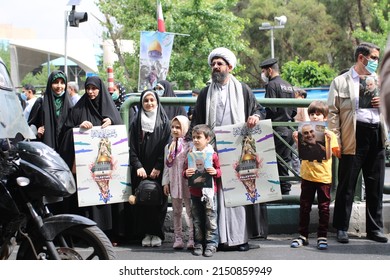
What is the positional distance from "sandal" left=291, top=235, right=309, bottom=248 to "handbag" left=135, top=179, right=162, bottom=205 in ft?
3.90

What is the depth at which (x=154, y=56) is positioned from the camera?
56.0 ft

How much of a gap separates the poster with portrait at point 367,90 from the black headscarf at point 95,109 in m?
2.09

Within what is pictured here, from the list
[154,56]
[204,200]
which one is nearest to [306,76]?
[154,56]

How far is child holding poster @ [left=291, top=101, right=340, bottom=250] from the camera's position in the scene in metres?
7.37

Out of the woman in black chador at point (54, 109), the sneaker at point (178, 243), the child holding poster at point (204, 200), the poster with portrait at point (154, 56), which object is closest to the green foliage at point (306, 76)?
the poster with portrait at point (154, 56)

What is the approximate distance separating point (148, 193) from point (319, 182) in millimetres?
1426

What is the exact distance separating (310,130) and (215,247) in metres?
1.23

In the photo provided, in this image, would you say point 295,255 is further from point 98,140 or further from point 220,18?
point 220,18

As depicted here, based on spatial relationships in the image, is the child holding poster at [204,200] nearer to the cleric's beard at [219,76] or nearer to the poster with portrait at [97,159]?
the cleric's beard at [219,76]

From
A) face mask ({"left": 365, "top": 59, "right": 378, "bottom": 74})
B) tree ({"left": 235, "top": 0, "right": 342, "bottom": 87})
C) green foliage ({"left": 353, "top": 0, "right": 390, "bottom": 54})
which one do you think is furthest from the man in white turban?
tree ({"left": 235, "top": 0, "right": 342, "bottom": 87})

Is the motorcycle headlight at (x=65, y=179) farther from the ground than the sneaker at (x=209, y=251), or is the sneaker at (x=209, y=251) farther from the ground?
the motorcycle headlight at (x=65, y=179)

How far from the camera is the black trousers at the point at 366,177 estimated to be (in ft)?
24.7

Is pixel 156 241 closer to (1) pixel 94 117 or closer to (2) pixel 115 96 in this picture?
(1) pixel 94 117

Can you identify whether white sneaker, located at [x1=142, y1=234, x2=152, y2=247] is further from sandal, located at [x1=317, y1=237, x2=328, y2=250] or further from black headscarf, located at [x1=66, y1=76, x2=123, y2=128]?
sandal, located at [x1=317, y1=237, x2=328, y2=250]
